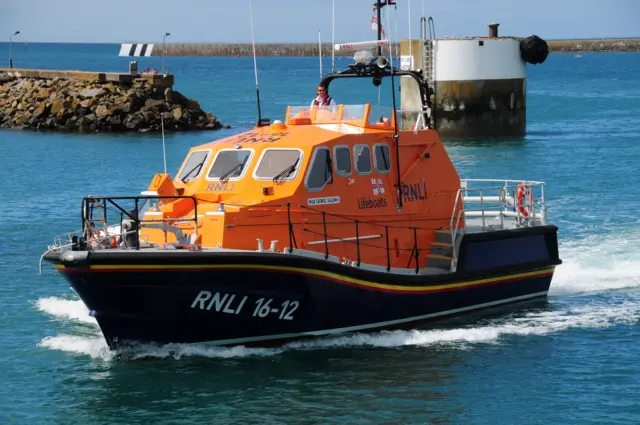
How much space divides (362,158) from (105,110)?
3519 centimetres

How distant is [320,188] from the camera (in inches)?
514

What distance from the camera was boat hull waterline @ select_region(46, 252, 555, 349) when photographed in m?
11.7

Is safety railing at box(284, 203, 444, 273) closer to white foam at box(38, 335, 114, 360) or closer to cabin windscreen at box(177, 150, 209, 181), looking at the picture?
cabin windscreen at box(177, 150, 209, 181)

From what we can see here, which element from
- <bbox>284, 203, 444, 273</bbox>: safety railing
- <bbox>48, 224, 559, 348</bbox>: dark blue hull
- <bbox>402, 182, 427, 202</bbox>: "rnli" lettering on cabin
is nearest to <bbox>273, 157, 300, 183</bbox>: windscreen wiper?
<bbox>284, 203, 444, 273</bbox>: safety railing

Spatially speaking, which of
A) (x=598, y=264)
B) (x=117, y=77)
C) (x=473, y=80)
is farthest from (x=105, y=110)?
(x=598, y=264)

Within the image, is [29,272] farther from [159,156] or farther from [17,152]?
[17,152]

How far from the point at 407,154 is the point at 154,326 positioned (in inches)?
172

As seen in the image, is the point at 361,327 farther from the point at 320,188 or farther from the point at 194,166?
the point at 194,166

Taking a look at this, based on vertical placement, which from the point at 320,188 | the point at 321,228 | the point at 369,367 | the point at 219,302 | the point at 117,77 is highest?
the point at 117,77

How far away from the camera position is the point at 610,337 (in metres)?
14.1

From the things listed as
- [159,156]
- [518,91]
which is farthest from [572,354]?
[518,91]

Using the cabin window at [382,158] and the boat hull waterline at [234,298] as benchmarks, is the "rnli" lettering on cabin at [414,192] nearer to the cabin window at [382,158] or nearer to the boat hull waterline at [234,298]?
the cabin window at [382,158]

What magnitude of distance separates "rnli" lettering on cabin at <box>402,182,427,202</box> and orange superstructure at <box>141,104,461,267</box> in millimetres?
14

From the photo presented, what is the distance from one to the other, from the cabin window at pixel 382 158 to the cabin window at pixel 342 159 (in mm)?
483
